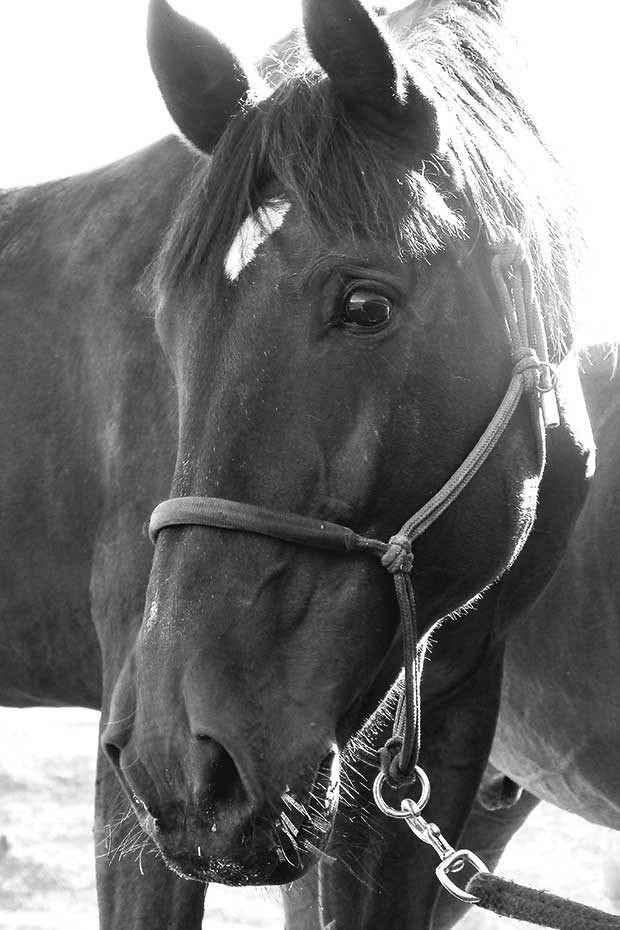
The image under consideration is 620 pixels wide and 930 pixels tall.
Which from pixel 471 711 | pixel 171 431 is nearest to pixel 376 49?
pixel 171 431

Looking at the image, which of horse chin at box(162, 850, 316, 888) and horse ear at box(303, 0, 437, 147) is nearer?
horse chin at box(162, 850, 316, 888)

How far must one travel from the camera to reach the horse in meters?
1.63

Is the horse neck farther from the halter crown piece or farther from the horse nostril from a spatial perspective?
the horse nostril

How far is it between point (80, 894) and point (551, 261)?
4.68 metres

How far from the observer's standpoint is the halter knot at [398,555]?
5.77 ft

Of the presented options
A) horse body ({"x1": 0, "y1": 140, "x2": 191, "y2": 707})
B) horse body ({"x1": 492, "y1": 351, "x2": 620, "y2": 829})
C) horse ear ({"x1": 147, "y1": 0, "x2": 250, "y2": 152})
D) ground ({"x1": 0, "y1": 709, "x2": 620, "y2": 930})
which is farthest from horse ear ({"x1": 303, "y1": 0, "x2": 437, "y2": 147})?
ground ({"x1": 0, "y1": 709, "x2": 620, "y2": 930})

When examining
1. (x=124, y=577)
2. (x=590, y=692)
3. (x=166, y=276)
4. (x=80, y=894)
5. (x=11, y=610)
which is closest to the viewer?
(x=166, y=276)

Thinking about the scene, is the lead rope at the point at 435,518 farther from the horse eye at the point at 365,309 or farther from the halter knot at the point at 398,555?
A: the horse eye at the point at 365,309

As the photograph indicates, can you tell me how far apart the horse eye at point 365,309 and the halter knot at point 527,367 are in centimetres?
28

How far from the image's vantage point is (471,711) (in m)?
2.54

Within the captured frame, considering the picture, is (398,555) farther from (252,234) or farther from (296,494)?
(252,234)

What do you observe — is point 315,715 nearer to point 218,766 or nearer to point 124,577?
point 218,766

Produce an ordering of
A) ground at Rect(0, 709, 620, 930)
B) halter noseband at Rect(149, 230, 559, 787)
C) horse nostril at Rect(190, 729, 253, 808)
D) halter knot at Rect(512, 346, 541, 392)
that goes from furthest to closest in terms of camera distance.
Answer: ground at Rect(0, 709, 620, 930) < halter knot at Rect(512, 346, 541, 392) < halter noseband at Rect(149, 230, 559, 787) < horse nostril at Rect(190, 729, 253, 808)

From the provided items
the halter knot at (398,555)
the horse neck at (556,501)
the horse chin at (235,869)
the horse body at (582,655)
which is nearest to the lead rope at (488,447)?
the halter knot at (398,555)
